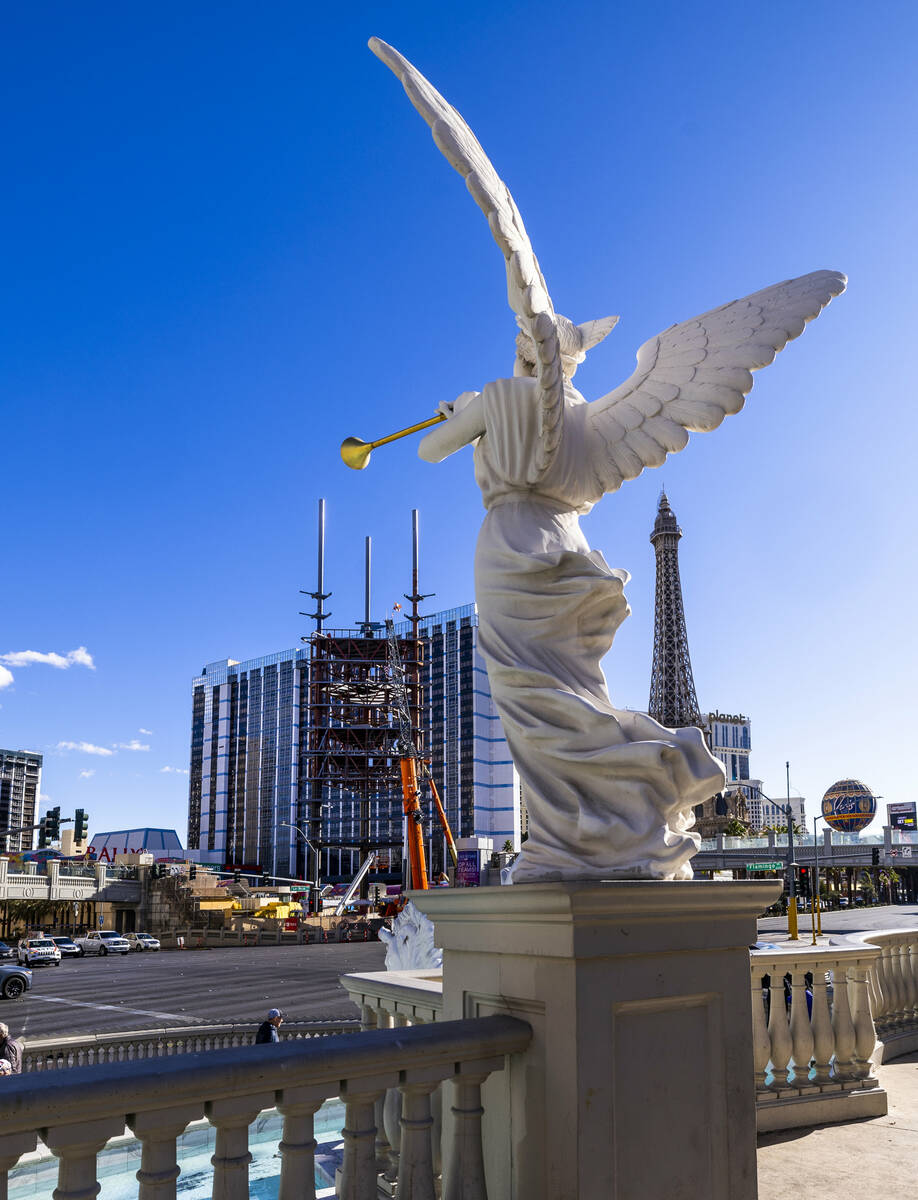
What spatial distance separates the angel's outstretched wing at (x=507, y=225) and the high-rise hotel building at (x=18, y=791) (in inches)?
4065

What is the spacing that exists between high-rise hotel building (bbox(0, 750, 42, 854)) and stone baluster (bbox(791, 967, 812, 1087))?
101852 mm

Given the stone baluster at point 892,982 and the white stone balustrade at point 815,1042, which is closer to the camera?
the white stone balustrade at point 815,1042

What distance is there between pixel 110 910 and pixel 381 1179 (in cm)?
6081

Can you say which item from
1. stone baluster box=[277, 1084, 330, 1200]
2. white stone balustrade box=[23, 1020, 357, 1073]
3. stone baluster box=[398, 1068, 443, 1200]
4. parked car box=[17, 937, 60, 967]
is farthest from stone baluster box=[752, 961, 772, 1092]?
parked car box=[17, 937, 60, 967]

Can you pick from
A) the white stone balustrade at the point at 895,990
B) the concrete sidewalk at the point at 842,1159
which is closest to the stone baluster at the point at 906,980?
the white stone balustrade at the point at 895,990

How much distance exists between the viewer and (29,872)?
52.8m

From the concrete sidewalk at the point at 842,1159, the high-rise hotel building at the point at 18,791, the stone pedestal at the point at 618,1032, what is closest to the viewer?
the stone pedestal at the point at 618,1032

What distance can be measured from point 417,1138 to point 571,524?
2370mm

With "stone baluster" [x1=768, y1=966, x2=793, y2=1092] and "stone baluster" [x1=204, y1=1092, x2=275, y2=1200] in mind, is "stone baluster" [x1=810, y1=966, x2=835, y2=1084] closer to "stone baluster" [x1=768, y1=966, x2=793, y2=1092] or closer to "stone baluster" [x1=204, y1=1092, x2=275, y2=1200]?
"stone baluster" [x1=768, y1=966, x2=793, y2=1092]

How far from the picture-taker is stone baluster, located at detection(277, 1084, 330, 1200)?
2.37 meters

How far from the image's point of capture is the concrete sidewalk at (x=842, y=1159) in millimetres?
4086

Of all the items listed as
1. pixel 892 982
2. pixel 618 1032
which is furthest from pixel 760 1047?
pixel 618 1032

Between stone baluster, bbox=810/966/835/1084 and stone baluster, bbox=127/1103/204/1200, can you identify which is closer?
stone baluster, bbox=127/1103/204/1200

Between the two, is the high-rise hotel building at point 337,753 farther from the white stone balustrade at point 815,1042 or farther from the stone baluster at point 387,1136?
the stone baluster at point 387,1136
